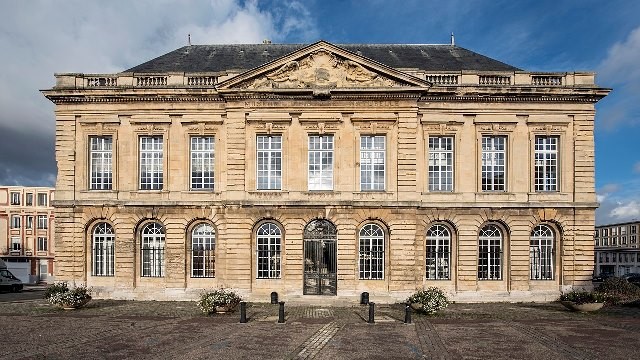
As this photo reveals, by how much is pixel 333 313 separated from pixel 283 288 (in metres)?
3.52

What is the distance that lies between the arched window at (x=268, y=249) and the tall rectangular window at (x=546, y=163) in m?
12.6

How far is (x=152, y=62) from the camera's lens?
77.2 ft

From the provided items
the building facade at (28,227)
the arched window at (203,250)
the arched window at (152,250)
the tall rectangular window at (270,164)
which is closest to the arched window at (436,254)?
the tall rectangular window at (270,164)

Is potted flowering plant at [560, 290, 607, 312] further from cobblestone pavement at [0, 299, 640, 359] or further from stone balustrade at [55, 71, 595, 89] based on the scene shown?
stone balustrade at [55, 71, 595, 89]

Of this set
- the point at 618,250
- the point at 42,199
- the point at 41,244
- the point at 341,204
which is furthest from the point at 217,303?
the point at 618,250

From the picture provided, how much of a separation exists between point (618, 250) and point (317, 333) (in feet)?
221

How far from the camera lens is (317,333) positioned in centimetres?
1331

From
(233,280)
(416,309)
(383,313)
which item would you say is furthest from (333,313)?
(233,280)

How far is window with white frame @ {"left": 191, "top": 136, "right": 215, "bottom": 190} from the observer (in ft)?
68.4

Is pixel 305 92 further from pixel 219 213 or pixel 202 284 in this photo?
pixel 202 284

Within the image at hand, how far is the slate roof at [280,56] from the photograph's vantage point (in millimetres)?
22688

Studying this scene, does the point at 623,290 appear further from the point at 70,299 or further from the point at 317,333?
the point at 70,299

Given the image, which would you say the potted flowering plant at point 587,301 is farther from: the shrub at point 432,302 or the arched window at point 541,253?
the shrub at point 432,302

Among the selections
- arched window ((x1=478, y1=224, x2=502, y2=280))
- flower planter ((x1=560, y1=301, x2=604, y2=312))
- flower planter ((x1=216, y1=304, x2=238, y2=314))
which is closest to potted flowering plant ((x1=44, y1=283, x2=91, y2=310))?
flower planter ((x1=216, y1=304, x2=238, y2=314))
